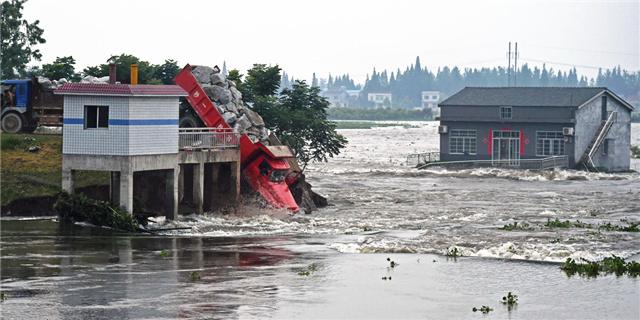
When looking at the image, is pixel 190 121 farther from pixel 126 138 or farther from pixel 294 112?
pixel 294 112

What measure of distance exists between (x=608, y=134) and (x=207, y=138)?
160ft

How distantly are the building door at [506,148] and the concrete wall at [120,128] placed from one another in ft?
156

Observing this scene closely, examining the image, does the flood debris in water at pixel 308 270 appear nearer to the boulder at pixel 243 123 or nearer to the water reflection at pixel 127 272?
the water reflection at pixel 127 272

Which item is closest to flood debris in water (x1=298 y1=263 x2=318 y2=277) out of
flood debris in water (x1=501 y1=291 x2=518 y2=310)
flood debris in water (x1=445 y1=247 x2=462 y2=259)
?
flood debris in water (x1=445 y1=247 x2=462 y2=259)

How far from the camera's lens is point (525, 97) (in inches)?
3597

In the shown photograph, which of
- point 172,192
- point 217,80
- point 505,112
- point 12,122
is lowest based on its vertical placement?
point 172,192

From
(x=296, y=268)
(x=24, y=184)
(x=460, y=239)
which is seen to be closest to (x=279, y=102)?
(x=24, y=184)

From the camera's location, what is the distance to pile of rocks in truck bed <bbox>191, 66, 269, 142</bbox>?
53844 millimetres

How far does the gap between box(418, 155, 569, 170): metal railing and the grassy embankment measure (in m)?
42.6

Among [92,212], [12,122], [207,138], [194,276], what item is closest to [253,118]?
[207,138]

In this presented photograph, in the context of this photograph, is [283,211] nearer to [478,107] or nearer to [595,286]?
[595,286]

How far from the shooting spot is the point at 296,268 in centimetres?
3528

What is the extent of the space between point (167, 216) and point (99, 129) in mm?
4694

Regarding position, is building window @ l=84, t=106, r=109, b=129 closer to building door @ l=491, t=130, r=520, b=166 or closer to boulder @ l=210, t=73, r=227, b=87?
boulder @ l=210, t=73, r=227, b=87
